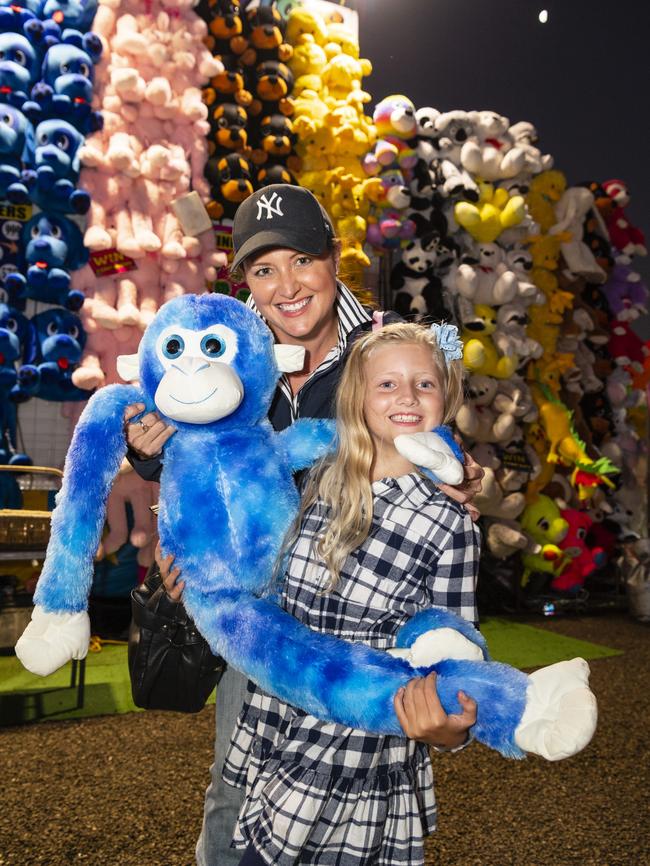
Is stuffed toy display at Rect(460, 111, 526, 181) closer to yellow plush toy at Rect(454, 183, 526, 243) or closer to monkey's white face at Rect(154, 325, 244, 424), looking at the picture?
yellow plush toy at Rect(454, 183, 526, 243)

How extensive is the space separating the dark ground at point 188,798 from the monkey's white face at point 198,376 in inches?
47.5

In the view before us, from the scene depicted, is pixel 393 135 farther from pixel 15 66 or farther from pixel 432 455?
pixel 432 455

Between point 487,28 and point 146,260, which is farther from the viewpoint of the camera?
point 487,28

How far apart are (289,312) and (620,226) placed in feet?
14.0

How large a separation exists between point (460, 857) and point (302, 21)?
3.56 metres

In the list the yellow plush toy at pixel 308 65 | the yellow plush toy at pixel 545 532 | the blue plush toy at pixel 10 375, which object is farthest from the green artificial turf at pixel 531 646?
the yellow plush toy at pixel 308 65

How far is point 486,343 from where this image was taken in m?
4.04

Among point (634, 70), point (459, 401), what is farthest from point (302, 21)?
point (459, 401)

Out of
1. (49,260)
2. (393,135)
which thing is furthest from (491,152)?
(49,260)

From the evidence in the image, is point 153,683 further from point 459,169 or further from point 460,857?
point 459,169

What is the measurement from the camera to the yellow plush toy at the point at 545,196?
4.39 m

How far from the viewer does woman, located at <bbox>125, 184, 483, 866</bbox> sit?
48.1 inches

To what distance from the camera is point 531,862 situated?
173cm

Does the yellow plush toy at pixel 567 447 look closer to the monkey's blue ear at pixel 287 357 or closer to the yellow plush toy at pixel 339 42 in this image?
the yellow plush toy at pixel 339 42
